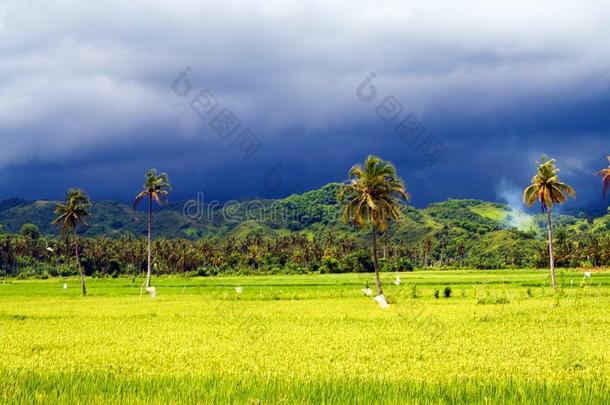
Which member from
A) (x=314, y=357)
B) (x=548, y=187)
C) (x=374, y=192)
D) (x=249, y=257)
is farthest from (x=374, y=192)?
(x=249, y=257)

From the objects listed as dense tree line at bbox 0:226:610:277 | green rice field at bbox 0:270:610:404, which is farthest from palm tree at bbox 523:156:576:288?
dense tree line at bbox 0:226:610:277

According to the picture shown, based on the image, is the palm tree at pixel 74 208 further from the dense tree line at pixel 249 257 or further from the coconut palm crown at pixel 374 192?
the dense tree line at pixel 249 257

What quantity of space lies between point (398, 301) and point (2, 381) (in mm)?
34064

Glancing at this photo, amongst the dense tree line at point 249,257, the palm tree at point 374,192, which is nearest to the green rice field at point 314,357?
the palm tree at point 374,192

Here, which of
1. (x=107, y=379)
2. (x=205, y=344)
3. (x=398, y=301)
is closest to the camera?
(x=107, y=379)

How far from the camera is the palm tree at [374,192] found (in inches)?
1786

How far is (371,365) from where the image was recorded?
49.6 feet

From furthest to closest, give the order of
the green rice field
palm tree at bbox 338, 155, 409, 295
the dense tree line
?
the dense tree line → palm tree at bbox 338, 155, 409, 295 → the green rice field

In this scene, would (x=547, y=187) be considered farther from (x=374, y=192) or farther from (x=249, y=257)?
(x=249, y=257)

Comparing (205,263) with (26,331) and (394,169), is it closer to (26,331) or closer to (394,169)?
(394,169)

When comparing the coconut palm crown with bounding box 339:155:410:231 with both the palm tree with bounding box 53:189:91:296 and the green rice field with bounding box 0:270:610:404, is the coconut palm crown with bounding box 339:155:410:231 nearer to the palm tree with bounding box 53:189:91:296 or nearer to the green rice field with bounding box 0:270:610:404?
the green rice field with bounding box 0:270:610:404

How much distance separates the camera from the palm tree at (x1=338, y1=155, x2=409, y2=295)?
4538 centimetres

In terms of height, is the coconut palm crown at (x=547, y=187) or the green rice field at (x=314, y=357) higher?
the coconut palm crown at (x=547, y=187)

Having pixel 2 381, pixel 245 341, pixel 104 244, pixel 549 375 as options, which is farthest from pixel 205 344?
pixel 104 244
